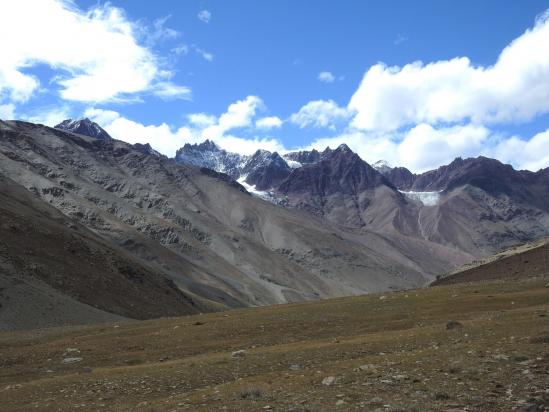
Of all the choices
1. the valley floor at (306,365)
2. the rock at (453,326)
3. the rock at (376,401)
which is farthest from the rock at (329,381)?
the rock at (453,326)

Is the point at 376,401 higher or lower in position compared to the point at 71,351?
higher

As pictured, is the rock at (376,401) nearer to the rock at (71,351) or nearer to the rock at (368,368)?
the rock at (368,368)

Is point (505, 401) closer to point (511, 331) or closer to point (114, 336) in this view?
point (511, 331)

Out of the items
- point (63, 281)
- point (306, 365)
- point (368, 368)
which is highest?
point (63, 281)

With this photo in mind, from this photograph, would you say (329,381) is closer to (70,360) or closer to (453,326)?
(453,326)

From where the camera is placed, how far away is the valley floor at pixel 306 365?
1831 centimetres

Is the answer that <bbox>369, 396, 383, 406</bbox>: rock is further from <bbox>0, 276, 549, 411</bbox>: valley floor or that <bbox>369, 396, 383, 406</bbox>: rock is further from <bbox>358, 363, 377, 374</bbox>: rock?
<bbox>358, 363, 377, 374</bbox>: rock

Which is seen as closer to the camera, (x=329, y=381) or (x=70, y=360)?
(x=329, y=381)

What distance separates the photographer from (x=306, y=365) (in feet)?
87.5

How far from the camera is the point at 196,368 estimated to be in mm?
28109

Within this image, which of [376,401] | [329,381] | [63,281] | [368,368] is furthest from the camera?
[63,281]

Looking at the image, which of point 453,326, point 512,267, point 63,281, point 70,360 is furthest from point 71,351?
point 63,281

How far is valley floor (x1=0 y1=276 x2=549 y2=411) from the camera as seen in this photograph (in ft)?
60.1

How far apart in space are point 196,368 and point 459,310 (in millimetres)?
25634
